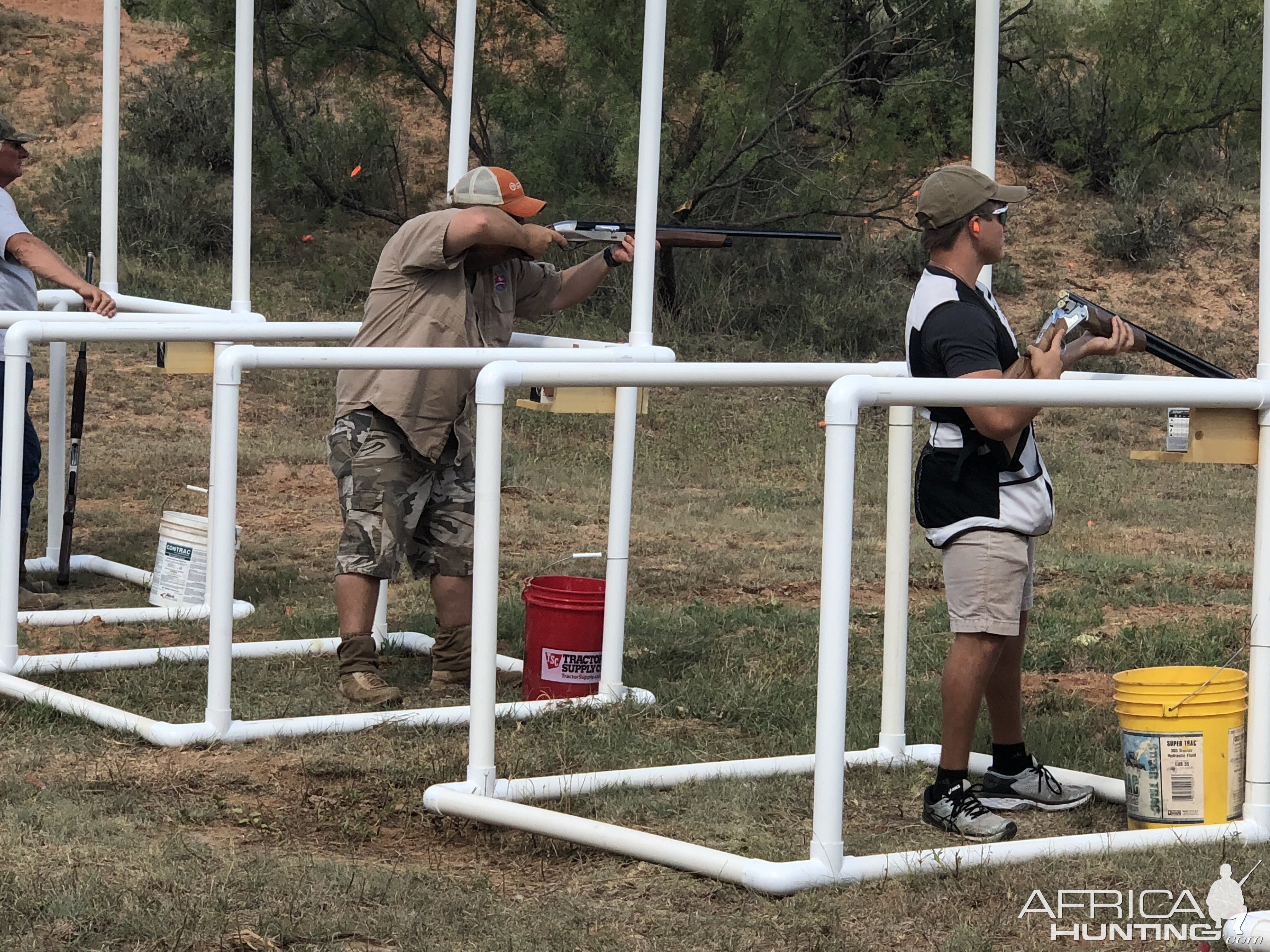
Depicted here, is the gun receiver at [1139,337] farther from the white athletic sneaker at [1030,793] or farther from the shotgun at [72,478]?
the shotgun at [72,478]

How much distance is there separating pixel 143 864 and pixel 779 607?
13.5 feet

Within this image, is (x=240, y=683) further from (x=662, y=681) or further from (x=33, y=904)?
(x=33, y=904)

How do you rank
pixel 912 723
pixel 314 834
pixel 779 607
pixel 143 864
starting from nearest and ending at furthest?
1. pixel 143 864
2. pixel 314 834
3. pixel 912 723
4. pixel 779 607

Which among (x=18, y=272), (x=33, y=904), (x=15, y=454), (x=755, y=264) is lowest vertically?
(x=33, y=904)

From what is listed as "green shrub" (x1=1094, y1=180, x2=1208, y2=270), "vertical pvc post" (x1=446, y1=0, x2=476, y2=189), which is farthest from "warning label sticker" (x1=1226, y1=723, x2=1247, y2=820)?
"green shrub" (x1=1094, y1=180, x2=1208, y2=270)

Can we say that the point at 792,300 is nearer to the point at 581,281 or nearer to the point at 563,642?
the point at 581,281

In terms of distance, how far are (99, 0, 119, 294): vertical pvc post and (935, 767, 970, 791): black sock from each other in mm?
4402

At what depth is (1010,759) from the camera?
4.78 meters

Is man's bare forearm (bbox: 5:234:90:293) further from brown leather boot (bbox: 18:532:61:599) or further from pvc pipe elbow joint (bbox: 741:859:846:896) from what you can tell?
pvc pipe elbow joint (bbox: 741:859:846:896)

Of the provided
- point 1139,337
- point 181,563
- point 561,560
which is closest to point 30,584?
point 181,563

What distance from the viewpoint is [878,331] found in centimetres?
1546

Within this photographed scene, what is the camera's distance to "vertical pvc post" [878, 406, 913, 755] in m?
5.07

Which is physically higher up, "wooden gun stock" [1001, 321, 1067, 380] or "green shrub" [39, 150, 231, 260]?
"green shrub" [39, 150, 231, 260]

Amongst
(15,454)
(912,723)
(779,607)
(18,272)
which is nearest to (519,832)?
(912,723)
